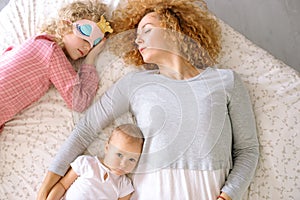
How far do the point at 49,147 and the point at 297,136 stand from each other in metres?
0.76

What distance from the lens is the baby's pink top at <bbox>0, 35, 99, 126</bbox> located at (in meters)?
1.39

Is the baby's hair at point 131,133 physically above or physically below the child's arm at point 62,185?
above

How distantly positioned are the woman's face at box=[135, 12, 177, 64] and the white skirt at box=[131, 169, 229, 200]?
1.11 feet

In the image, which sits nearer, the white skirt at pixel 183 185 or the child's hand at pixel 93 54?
the white skirt at pixel 183 185

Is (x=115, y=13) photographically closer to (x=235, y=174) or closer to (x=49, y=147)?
(x=49, y=147)

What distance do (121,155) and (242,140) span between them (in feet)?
1.18

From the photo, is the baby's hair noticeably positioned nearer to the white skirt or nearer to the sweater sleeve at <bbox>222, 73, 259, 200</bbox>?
the white skirt

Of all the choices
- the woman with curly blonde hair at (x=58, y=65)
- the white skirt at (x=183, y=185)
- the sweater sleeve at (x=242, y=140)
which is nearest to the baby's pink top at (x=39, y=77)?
the woman with curly blonde hair at (x=58, y=65)

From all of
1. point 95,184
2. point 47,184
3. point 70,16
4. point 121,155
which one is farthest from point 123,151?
Result: point 70,16

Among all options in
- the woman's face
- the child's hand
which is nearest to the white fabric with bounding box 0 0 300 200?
the child's hand

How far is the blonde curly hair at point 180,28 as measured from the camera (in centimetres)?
137

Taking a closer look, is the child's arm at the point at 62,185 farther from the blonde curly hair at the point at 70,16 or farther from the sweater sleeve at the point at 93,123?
the blonde curly hair at the point at 70,16

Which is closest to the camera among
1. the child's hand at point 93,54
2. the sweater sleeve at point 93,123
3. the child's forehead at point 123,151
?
the child's forehead at point 123,151

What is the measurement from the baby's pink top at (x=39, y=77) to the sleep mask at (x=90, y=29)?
0.27 feet
